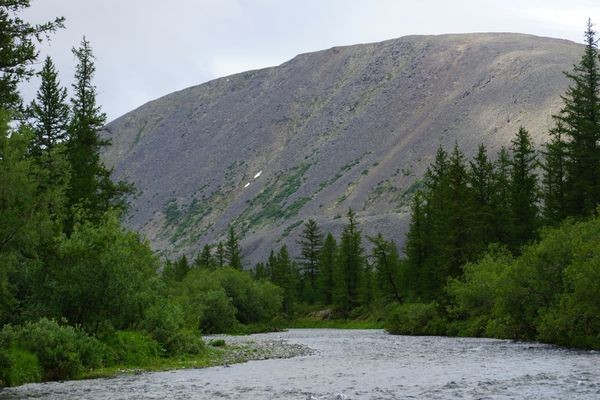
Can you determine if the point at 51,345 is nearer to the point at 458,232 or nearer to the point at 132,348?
the point at 132,348

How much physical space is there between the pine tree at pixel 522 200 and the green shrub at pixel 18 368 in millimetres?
61209

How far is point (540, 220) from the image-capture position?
3243 inches

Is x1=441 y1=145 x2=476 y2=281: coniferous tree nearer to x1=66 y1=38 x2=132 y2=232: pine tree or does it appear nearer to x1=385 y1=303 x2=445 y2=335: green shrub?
x1=385 y1=303 x2=445 y2=335: green shrub

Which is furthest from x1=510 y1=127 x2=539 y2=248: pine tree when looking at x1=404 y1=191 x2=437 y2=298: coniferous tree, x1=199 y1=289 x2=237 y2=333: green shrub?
x1=199 y1=289 x2=237 y2=333: green shrub

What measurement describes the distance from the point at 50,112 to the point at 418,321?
43324 mm

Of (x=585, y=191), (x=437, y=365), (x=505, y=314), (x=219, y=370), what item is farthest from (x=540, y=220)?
(x=219, y=370)

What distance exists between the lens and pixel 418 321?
254ft

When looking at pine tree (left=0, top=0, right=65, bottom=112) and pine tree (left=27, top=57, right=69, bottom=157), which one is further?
pine tree (left=27, top=57, right=69, bottom=157)

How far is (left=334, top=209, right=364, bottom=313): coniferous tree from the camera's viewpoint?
126 metres

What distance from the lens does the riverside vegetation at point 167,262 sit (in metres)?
28.7

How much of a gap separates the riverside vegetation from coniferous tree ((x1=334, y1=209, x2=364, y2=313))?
9502 mm

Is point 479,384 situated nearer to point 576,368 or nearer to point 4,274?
point 576,368

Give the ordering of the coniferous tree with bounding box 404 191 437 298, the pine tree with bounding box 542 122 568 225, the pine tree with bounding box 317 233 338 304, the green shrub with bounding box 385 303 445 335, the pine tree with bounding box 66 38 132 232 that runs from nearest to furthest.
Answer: the pine tree with bounding box 66 38 132 232
the green shrub with bounding box 385 303 445 335
the pine tree with bounding box 542 122 568 225
the coniferous tree with bounding box 404 191 437 298
the pine tree with bounding box 317 233 338 304

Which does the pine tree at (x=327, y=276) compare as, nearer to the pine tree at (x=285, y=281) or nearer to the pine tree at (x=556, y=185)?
the pine tree at (x=285, y=281)
